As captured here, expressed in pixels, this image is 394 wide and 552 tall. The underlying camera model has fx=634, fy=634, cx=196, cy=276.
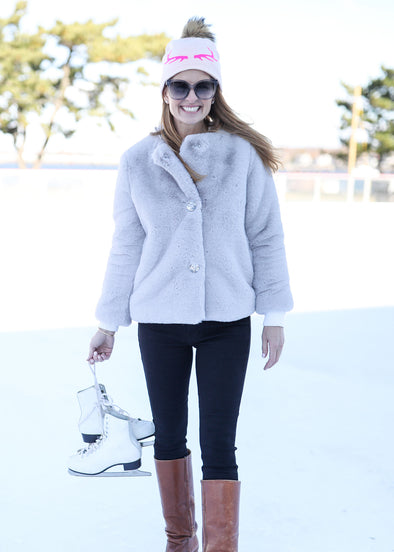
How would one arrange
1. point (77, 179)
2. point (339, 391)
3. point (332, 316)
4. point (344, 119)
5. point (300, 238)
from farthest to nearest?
point (344, 119), point (77, 179), point (300, 238), point (332, 316), point (339, 391)

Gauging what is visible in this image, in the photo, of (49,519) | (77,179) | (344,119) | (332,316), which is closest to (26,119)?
(77,179)

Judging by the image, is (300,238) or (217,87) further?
(300,238)

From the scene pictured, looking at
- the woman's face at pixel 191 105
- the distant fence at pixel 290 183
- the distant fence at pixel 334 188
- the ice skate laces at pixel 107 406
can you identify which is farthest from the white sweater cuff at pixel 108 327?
the distant fence at pixel 334 188

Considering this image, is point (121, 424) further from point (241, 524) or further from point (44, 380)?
point (44, 380)

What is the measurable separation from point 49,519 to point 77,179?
12.7 m

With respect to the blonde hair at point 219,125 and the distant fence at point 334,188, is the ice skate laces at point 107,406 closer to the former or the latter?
the blonde hair at point 219,125

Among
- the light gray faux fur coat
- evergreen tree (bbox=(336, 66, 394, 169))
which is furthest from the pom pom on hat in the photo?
evergreen tree (bbox=(336, 66, 394, 169))

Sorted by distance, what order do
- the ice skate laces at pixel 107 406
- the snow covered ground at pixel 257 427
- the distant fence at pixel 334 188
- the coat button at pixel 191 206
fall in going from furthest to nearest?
the distant fence at pixel 334 188
the snow covered ground at pixel 257 427
the ice skate laces at pixel 107 406
the coat button at pixel 191 206

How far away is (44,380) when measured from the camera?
3.20 meters

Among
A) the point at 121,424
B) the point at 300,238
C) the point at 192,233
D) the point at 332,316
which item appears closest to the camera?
the point at 192,233

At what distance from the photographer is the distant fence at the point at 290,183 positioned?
13.6m

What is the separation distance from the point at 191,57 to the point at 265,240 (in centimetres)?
48

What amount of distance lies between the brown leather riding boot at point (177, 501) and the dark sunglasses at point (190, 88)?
942mm

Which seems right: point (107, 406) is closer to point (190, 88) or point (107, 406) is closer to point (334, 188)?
point (190, 88)
